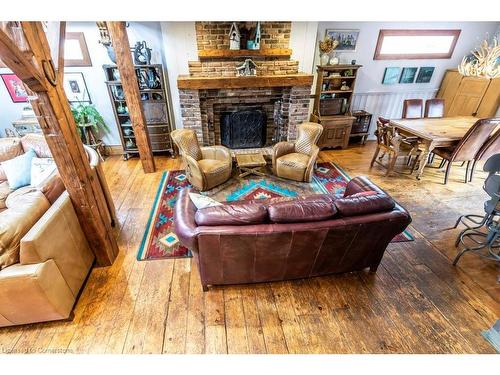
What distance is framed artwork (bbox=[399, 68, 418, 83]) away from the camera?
506 centimetres

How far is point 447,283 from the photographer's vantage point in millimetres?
2273

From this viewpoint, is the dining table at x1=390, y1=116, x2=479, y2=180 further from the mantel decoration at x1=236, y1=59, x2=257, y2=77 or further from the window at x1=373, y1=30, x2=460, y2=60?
the mantel decoration at x1=236, y1=59, x2=257, y2=77

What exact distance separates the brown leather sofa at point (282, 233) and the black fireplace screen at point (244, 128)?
9.68 ft

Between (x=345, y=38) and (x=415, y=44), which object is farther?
(x=415, y=44)

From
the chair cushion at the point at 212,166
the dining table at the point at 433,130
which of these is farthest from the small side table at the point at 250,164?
the dining table at the point at 433,130

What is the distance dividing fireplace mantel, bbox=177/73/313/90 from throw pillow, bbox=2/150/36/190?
2.35m

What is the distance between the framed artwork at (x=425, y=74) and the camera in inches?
200

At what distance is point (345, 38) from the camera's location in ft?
15.0

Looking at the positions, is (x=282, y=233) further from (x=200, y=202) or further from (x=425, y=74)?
(x=425, y=74)

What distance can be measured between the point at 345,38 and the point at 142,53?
3.69 meters

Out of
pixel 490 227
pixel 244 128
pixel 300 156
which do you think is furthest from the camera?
pixel 244 128

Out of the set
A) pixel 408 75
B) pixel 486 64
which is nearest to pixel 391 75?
pixel 408 75

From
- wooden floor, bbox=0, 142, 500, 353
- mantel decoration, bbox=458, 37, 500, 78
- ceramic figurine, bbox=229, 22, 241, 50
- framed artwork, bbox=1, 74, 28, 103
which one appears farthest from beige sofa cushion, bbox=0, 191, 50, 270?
mantel decoration, bbox=458, 37, 500, 78

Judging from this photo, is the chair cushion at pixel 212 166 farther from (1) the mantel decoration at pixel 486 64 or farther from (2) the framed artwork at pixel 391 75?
(2) the framed artwork at pixel 391 75
